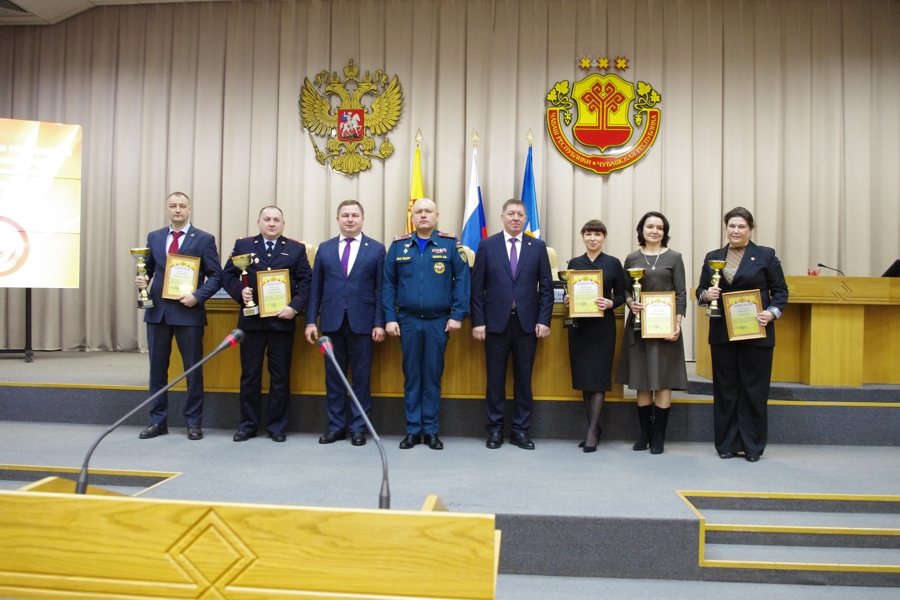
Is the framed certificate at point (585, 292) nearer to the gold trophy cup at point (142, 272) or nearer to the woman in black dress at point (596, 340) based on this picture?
the woman in black dress at point (596, 340)

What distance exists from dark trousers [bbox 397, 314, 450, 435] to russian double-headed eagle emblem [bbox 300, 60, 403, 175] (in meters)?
3.54

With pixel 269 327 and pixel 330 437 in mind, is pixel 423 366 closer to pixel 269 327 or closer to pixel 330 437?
pixel 330 437

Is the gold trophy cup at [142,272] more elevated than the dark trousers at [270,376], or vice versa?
the gold trophy cup at [142,272]

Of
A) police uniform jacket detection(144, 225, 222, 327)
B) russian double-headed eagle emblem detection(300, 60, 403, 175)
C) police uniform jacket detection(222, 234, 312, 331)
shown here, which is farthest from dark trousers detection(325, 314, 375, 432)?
russian double-headed eagle emblem detection(300, 60, 403, 175)

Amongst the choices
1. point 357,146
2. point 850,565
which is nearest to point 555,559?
point 850,565

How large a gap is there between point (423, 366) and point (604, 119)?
4049mm

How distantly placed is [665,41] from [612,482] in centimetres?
543

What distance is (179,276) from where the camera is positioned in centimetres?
424

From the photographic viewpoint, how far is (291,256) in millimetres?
4352

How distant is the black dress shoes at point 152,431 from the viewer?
4.31 m

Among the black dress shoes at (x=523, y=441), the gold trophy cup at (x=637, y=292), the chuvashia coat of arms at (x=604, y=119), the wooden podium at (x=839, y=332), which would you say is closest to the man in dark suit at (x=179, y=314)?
the black dress shoes at (x=523, y=441)

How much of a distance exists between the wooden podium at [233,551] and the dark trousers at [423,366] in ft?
9.10

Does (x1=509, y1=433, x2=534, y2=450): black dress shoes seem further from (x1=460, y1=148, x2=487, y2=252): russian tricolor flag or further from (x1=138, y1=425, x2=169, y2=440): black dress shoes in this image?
Result: (x1=460, y1=148, x2=487, y2=252): russian tricolor flag

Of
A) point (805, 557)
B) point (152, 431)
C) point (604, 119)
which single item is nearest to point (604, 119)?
point (604, 119)
